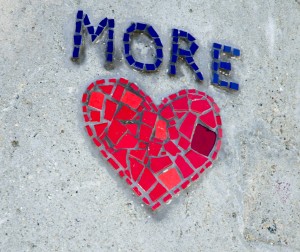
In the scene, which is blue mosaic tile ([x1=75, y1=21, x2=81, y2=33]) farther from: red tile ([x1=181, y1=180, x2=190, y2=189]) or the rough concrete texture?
red tile ([x1=181, y1=180, x2=190, y2=189])

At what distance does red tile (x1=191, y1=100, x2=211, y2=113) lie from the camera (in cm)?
232

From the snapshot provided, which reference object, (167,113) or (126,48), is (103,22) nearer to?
(126,48)

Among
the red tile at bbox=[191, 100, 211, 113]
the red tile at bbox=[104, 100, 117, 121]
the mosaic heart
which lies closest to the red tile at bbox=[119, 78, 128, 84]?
the mosaic heart

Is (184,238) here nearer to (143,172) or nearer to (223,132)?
(143,172)

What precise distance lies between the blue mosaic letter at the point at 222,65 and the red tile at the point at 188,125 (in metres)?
0.22

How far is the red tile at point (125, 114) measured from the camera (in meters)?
2.21

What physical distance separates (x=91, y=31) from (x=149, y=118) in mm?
462

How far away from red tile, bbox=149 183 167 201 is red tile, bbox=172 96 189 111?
1.15 feet

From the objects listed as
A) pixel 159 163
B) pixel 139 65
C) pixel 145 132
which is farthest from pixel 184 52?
pixel 159 163

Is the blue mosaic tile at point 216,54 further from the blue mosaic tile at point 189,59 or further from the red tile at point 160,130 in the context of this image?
the red tile at point 160,130

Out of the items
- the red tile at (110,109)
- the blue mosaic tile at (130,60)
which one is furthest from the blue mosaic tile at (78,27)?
the red tile at (110,109)

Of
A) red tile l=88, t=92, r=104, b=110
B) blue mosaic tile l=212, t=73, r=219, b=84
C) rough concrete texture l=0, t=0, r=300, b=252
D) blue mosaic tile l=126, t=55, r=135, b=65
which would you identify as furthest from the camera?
blue mosaic tile l=212, t=73, r=219, b=84

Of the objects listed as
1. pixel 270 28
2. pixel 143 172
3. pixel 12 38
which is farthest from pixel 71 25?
pixel 270 28

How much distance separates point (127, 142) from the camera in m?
2.19
